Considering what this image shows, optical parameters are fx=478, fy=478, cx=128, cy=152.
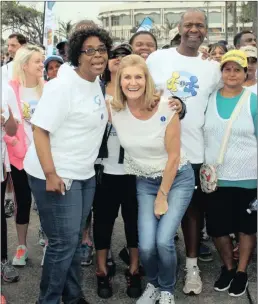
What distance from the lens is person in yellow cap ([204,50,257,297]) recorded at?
3.59 metres

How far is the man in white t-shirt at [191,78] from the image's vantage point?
3652 millimetres

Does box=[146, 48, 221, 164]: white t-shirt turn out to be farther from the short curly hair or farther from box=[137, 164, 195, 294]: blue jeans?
the short curly hair

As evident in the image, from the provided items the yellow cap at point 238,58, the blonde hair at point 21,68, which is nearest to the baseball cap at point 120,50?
the yellow cap at point 238,58

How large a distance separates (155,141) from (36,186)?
0.87 meters

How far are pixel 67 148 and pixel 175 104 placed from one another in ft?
2.83

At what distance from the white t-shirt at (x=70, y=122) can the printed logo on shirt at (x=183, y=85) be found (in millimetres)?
754

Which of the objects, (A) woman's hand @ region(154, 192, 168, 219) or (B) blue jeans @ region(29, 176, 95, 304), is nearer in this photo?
(B) blue jeans @ region(29, 176, 95, 304)

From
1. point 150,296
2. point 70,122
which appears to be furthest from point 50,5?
point 150,296

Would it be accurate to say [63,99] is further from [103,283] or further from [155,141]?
[103,283]

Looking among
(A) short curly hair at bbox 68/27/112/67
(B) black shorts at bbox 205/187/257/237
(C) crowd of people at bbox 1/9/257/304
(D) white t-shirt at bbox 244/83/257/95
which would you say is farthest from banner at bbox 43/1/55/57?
(A) short curly hair at bbox 68/27/112/67

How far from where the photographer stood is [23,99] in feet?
13.8

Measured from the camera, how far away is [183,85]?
3637mm

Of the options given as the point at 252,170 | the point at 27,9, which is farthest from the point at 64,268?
the point at 27,9

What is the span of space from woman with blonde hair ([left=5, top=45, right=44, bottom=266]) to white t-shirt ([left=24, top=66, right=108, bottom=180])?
97 cm
